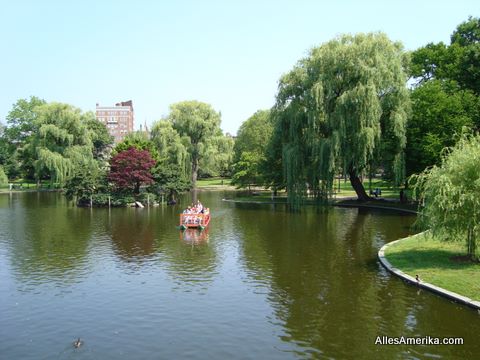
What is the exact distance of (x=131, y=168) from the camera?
2119 inches

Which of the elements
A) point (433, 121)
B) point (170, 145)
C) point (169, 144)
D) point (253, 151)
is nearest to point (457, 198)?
point (433, 121)

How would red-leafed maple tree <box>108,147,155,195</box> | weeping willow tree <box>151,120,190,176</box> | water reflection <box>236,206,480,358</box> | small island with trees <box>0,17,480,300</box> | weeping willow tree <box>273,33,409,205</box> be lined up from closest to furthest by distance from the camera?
water reflection <box>236,206,480,358</box> → small island with trees <box>0,17,480,300</box> → weeping willow tree <box>273,33,409,205</box> → red-leafed maple tree <box>108,147,155,195</box> → weeping willow tree <box>151,120,190,176</box>

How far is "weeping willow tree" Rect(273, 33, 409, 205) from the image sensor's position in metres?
41.3

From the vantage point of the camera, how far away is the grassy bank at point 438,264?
59.9ft

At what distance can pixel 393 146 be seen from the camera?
1731 inches

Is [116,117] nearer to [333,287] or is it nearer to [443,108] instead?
[443,108]

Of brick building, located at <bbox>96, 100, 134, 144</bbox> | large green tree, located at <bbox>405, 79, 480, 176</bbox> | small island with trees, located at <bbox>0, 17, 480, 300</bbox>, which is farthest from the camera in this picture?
brick building, located at <bbox>96, 100, 134, 144</bbox>

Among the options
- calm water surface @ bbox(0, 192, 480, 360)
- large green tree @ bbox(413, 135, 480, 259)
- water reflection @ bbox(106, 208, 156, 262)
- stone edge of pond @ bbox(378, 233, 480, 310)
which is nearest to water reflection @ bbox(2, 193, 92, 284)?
calm water surface @ bbox(0, 192, 480, 360)

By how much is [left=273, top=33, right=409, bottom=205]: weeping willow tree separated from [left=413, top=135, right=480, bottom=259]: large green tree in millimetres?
19937

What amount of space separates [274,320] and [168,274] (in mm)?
7656

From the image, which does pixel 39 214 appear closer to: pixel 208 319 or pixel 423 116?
pixel 208 319

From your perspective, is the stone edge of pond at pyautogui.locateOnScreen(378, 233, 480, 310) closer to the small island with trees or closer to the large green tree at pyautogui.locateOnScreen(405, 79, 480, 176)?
the small island with trees

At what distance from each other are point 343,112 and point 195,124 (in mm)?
45848

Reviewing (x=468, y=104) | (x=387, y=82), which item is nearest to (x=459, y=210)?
(x=387, y=82)
